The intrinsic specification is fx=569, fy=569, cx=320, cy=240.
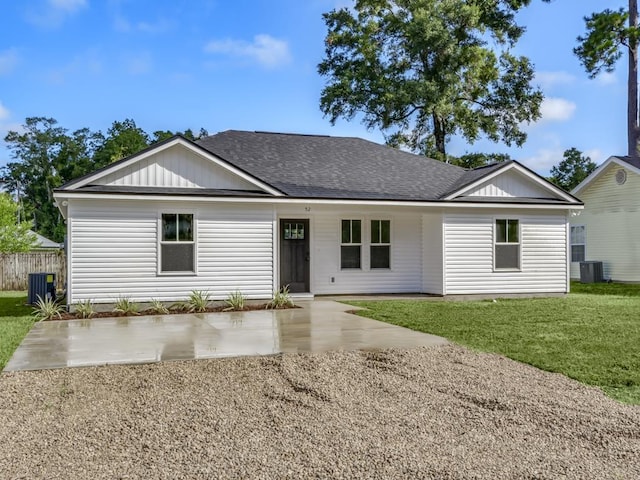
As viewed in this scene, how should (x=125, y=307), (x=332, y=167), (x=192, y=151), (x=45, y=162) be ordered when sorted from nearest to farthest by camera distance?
(x=125, y=307) < (x=192, y=151) < (x=332, y=167) < (x=45, y=162)

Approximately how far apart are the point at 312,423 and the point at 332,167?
1296cm

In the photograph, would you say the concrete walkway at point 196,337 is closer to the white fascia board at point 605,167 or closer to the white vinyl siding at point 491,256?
the white vinyl siding at point 491,256

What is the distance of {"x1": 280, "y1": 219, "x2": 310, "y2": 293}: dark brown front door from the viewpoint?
15.7m

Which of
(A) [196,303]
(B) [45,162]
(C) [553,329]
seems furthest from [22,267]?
(B) [45,162]

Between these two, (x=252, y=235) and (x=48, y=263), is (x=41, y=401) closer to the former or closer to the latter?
(x=252, y=235)

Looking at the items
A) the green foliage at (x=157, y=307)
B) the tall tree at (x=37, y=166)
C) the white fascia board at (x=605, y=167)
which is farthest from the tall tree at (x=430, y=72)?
the tall tree at (x=37, y=166)

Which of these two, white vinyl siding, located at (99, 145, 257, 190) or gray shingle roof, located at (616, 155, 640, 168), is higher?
gray shingle roof, located at (616, 155, 640, 168)

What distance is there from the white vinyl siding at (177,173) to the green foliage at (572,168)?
42790 mm

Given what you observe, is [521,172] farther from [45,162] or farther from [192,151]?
[45,162]

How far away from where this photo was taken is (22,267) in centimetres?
2152

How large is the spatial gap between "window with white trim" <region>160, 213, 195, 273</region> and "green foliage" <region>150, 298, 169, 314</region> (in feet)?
2.52

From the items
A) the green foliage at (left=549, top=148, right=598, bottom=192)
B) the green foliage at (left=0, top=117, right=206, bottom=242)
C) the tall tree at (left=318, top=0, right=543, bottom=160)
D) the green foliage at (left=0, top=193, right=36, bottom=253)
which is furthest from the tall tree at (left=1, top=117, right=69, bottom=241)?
the green foliage at (left=549, top=148, right=598, bottom=192)

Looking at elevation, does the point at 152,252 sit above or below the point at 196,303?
above

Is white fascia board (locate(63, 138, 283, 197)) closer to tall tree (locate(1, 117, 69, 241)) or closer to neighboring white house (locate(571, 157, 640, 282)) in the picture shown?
neighboring white house (locate(571, 157, 640, 282))
